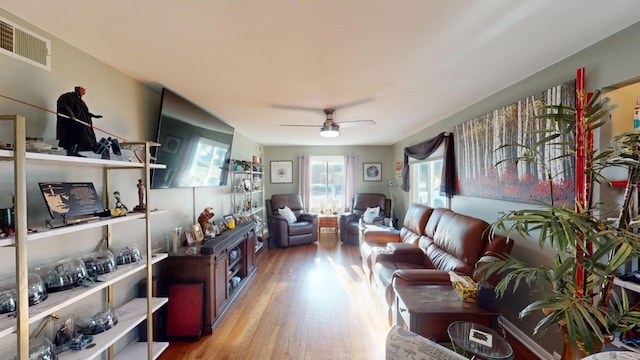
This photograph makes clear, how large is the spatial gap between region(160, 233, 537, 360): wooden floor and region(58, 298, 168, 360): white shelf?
517 millimetres

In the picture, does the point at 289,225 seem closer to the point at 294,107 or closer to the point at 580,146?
the point at 294,107

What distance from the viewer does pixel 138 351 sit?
1942 mm

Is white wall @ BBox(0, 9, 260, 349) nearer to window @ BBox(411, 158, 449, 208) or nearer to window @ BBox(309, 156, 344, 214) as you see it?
window @ BBox(411, 158, 449, 208)

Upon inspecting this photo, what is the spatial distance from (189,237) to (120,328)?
3.54 ft

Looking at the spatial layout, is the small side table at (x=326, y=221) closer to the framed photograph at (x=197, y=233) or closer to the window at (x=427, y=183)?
the window at (x=427, y=183)

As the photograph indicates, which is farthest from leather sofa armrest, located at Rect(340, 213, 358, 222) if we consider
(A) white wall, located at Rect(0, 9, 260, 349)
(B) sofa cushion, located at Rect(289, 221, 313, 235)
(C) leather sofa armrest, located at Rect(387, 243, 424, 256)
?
(A) white wall, located at Rect(0, 9, 260, 349)

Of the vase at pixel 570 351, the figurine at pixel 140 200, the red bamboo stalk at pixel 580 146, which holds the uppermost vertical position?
the red bamboo stalk at pixel 580 146

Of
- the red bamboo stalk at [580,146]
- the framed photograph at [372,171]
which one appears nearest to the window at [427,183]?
the framed photograph at [372,171]

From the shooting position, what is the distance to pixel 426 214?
136 inches

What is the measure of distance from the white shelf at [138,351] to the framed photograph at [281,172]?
185 inches

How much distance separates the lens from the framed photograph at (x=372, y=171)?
253 inches

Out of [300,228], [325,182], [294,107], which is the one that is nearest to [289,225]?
[300,228]

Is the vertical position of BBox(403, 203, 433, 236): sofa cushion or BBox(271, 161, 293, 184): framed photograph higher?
BBox(271, 161, 293, 184): framed photograph

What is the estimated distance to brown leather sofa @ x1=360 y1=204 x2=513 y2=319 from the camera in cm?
219
